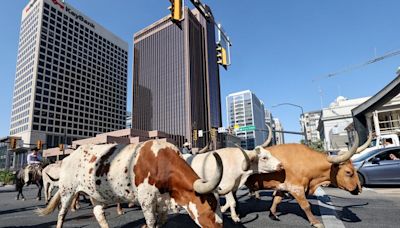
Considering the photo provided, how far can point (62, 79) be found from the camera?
101 m

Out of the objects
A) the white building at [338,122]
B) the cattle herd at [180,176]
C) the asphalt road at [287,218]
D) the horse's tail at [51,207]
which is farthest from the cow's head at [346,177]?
the white building at [338,122]

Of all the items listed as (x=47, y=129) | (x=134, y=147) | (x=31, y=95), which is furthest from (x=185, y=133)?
(x=134, y=147)

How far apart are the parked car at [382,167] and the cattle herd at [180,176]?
7.63 m

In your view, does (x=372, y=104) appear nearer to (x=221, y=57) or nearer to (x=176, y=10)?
(x=221, y=57)

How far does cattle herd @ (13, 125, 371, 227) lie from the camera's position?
358cm

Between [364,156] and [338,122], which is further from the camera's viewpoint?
[338,122]

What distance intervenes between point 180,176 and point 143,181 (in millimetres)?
712

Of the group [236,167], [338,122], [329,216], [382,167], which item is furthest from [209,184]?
[338,122]

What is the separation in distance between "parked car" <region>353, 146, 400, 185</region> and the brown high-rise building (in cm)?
9768

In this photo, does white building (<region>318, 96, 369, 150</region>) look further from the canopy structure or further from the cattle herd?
the cattle herd

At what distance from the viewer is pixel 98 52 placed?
400 feet

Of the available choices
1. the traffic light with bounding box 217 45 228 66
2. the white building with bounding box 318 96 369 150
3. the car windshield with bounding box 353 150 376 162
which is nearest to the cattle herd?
the car windshield with bounding box 353 150 376 162

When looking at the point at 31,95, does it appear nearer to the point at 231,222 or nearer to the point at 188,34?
the point at 188,34

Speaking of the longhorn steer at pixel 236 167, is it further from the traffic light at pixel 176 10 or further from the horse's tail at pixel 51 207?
the traffic light at pixel 176 10
